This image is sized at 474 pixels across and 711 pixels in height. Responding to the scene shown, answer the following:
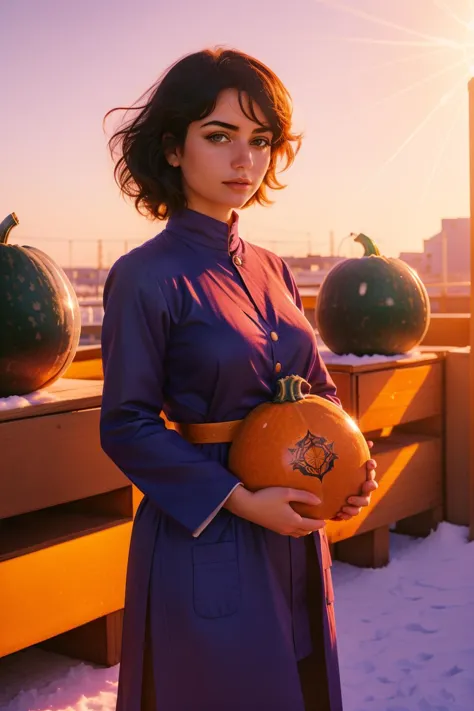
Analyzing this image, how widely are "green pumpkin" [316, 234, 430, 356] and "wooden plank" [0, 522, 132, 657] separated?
166 cm

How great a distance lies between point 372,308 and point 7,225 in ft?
6.19

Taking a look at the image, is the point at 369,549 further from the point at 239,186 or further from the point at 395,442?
the point at 239,186

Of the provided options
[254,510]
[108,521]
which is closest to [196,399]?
[254,510]

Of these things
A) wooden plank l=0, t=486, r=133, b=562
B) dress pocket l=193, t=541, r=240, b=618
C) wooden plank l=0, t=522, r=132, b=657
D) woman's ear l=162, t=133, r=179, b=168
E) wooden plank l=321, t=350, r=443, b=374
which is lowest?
wooden plank l=0, t=522, r=132, b=657

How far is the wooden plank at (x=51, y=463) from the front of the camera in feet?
8.00

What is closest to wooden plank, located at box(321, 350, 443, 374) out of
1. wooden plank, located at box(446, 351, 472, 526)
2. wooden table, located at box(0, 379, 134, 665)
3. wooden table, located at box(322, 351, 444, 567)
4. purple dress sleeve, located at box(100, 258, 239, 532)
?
wooden table, located at box(322, 351, 444, 567)

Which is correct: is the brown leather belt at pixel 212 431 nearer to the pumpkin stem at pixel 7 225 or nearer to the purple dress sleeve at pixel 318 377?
the purple dress sleeve at pixel 318 377

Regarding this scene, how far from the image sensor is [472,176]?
4141mm

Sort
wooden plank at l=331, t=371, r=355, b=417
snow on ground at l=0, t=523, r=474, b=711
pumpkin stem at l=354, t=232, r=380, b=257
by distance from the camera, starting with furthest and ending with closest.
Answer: pumpkin stem at l=354, t=232, r=380, b=257, wooden plank at l=331, t=371, r=355, b=417, snow on ground at l=0, t=523, r=474, b=711

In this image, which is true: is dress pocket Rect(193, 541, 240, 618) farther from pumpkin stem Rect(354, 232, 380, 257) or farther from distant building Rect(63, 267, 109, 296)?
distant building Rect(63, 267, 109, 296)

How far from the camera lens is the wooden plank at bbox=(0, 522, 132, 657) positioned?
246cm

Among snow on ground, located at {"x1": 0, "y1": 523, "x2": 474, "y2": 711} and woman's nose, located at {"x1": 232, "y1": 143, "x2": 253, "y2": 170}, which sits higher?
woman's nose, located at {"x1": 232, "y1": 143, "x2": 253, "y2": 170}

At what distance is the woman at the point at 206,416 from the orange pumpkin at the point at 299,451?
0.13 ft

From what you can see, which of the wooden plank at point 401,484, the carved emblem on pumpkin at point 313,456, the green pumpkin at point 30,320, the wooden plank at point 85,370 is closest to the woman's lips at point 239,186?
the carved emblem on pumpkin at point 313,456
